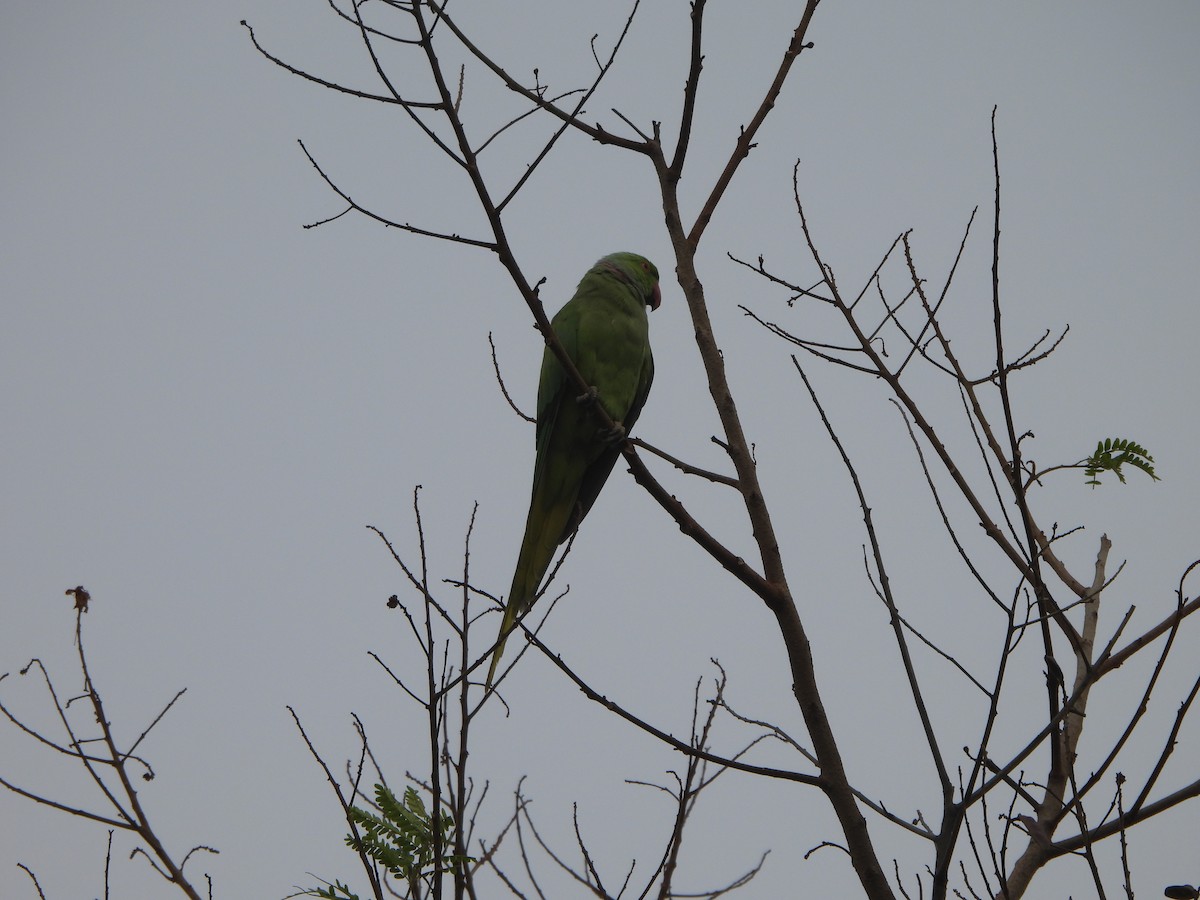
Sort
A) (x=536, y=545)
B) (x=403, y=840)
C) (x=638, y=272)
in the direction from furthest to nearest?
(x=638, y=272) → (x=536, y=545) → (x=403, y=840)

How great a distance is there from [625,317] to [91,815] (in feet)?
11.0

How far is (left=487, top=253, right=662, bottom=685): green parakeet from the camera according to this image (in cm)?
473

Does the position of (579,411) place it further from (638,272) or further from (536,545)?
(638,272)

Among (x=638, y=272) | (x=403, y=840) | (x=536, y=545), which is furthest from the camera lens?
(x=638, y=272)

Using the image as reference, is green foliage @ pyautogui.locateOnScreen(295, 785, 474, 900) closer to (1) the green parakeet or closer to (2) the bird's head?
(1) the green parakeet

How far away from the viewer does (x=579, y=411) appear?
4703mm

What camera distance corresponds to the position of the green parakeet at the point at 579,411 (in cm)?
473

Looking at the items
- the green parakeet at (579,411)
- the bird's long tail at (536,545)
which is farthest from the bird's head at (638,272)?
the bird's long tail at (536,545)

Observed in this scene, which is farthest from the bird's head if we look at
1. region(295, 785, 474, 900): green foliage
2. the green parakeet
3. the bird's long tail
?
region(295, 785, 474, 900): green foliage

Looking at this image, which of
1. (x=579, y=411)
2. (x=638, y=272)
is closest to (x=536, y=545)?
(x=579, y=411)

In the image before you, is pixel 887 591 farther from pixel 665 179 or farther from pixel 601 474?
pixel 601 474

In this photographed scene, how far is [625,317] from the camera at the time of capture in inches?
197

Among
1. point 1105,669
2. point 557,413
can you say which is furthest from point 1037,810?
point 557,413

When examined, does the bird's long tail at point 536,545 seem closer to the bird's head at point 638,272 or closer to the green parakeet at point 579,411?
the green parakeet at point 579,411
